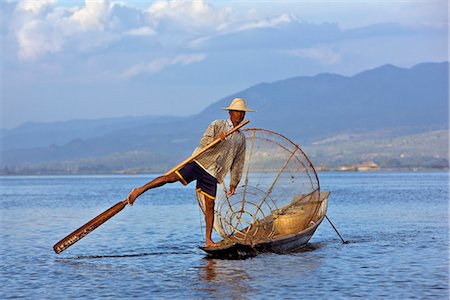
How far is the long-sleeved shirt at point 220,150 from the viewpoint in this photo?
1603cm

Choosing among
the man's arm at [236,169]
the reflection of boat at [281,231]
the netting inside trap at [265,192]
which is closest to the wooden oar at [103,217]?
the man's arm at [236,169]

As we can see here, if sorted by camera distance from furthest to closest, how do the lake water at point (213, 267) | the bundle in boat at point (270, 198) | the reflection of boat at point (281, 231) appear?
the bundle in boat at point (270, 198)
the reflection of boat at point (281, 231)
the lake water at point (213, 267)

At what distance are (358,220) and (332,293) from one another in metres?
16.1

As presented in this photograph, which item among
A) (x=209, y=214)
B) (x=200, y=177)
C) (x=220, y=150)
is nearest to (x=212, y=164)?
(x=220, y=150)

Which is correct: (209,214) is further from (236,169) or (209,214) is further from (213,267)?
(213,267)

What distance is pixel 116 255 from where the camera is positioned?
1811cm

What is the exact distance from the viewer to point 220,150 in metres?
16.1

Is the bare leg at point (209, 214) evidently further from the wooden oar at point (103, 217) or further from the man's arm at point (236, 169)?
the wooden oar at point (103, 217)

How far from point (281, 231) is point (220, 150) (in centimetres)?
279

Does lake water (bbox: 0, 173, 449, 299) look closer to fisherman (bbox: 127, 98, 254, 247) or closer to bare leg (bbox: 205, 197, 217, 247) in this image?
bare leg (bbox: 205, 197, 217, 247)

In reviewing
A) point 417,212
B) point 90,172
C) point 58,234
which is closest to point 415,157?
point 90,172

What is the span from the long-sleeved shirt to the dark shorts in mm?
123

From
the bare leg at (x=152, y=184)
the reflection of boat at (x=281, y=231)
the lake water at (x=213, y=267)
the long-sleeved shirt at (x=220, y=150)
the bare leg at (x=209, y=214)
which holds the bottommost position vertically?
the lake water at (x=213, y=267)

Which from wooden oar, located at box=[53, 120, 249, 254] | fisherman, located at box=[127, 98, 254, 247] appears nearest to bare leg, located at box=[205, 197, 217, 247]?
fisherman, located at box=[127, 98, 254, 247]
